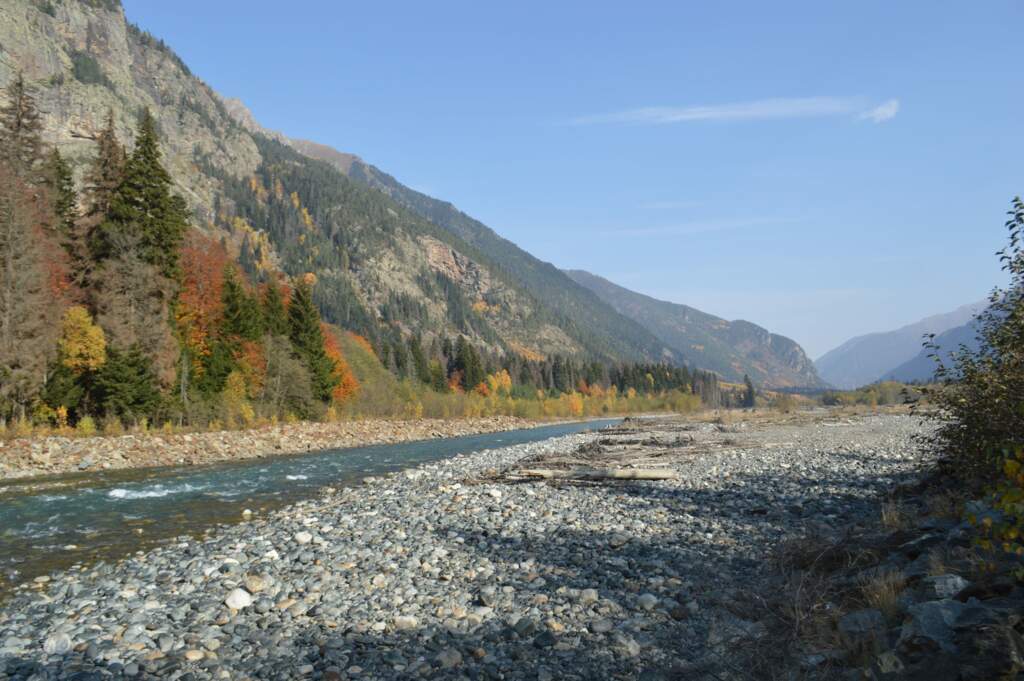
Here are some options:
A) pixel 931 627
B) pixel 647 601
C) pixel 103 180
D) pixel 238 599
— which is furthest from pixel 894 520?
pixel 103 180

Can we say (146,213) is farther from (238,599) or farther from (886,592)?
(886,592)

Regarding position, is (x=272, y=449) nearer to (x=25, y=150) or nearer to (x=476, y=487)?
(x=476, y=487)

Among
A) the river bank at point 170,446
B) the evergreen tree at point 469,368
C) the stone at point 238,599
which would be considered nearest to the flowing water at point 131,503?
the river bank at point 170,446

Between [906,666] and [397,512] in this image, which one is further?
[397,512]

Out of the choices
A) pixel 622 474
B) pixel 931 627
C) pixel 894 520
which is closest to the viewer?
pixel 931 627

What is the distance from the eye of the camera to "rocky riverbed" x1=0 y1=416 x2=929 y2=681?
616cm

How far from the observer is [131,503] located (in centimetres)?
1764

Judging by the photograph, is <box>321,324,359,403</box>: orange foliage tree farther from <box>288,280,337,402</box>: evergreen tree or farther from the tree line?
the tree line

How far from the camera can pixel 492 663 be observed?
239 inches

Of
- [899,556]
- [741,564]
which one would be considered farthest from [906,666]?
[741,564]

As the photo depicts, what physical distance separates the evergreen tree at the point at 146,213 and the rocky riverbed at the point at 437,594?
31.7 meters

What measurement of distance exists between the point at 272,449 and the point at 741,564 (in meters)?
32.8

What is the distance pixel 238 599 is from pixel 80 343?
106ft

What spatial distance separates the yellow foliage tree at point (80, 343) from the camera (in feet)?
106
